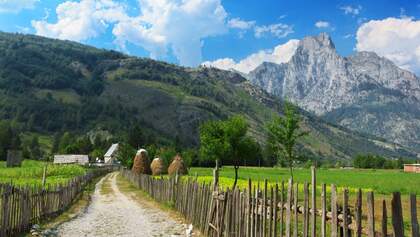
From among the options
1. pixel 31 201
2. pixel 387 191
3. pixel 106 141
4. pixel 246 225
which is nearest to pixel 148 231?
pixel 31 201

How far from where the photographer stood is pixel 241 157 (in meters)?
50.4

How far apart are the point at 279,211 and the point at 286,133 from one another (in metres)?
36.5

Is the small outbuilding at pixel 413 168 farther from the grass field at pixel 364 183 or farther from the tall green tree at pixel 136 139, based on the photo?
the tall green tree at pixel 136 139

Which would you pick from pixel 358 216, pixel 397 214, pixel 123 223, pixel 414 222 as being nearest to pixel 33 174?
pixel 123 223

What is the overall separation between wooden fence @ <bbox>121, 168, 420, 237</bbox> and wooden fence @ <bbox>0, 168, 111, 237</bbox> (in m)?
6.92

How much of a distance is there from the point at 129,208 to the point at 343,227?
23379mm

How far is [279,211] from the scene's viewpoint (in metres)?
12.1

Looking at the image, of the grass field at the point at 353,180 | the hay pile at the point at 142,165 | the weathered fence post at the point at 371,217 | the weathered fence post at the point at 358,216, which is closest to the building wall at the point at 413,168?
the grass field at the point at 353,180

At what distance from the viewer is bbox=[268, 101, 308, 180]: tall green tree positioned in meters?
47.9

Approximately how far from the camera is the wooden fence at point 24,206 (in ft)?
48.0

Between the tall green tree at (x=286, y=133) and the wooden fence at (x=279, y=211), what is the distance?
23462mm

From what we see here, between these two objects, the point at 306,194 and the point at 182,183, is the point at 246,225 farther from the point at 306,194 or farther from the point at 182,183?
the point at 182,183

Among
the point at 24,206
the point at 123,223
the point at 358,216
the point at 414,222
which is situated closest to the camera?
the point at 414,222

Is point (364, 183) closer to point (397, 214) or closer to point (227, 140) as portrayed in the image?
point (227, 140)
